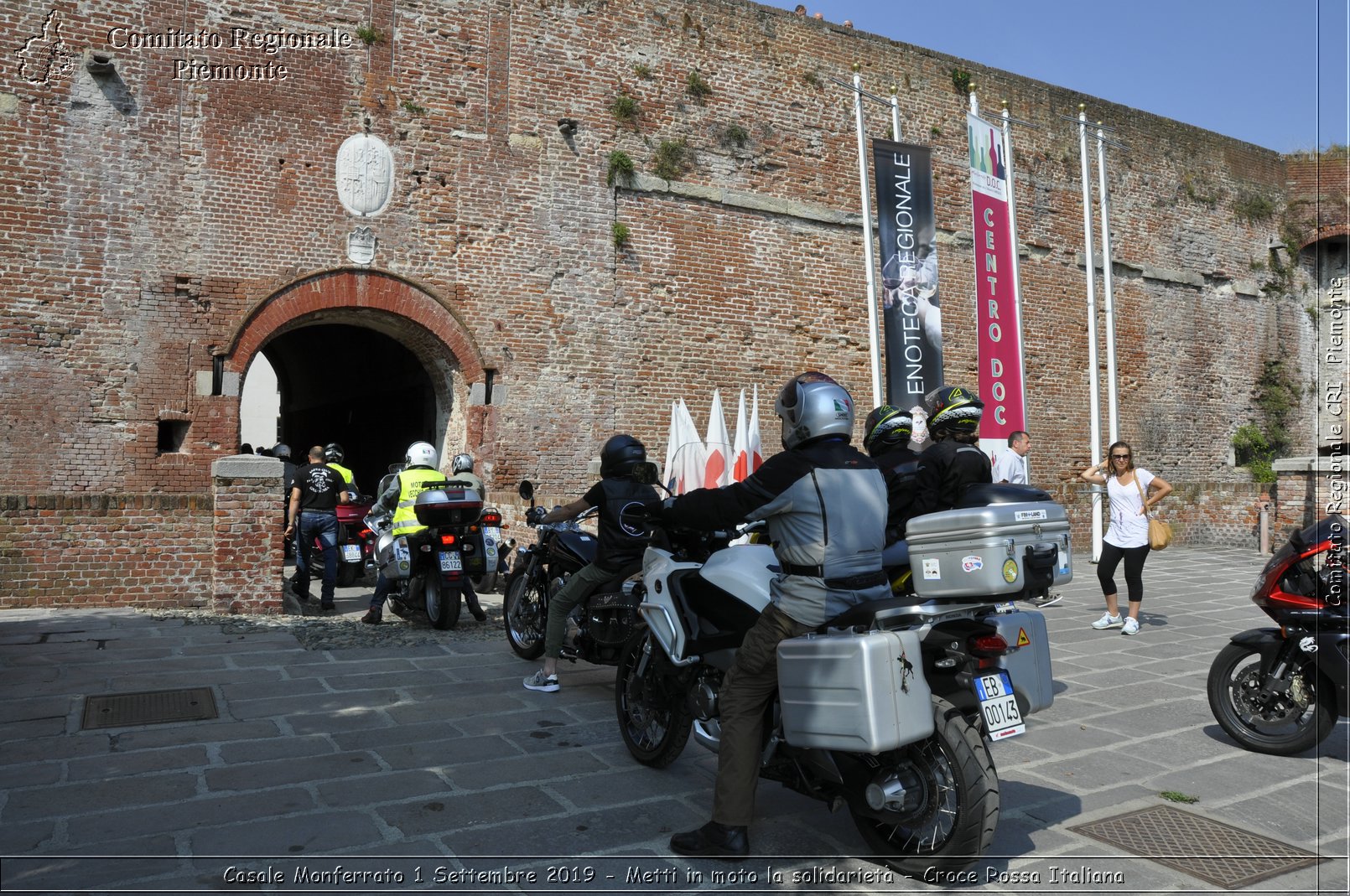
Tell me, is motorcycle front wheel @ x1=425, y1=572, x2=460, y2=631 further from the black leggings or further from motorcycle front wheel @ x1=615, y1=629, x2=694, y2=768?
the black leggings

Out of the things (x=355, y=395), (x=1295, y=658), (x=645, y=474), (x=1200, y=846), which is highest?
(x=355, y=395)

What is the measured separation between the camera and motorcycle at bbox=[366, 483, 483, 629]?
24.6 feet

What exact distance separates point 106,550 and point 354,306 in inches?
137

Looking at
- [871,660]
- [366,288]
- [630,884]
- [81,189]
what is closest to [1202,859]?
[871,660]

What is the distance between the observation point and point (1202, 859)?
344cm

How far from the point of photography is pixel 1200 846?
356 centimetres

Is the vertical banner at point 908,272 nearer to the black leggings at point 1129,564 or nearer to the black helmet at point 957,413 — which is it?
the black leggings at point 1129,564

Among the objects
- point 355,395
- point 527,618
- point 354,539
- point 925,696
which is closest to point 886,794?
point 925,696

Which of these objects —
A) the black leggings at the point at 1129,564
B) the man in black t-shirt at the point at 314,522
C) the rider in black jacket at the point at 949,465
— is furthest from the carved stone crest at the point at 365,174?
the black leggings at the point at 1129,564

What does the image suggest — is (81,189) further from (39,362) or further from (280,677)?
(280,677)

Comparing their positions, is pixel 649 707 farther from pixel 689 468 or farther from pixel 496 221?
pixel 496 221

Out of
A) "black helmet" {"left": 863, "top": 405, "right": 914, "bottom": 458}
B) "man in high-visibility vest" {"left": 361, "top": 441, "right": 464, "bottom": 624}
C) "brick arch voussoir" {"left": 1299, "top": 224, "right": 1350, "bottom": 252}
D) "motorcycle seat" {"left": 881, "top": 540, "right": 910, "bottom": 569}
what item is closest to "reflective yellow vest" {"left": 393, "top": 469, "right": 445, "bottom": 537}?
"man in high-visibility vest" {"left": 361, "top": 441, "right": 464, "bottom": 624}

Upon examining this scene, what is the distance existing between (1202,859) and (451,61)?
10.7 meters

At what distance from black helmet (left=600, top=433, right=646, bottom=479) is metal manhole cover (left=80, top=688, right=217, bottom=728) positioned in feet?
7.88
